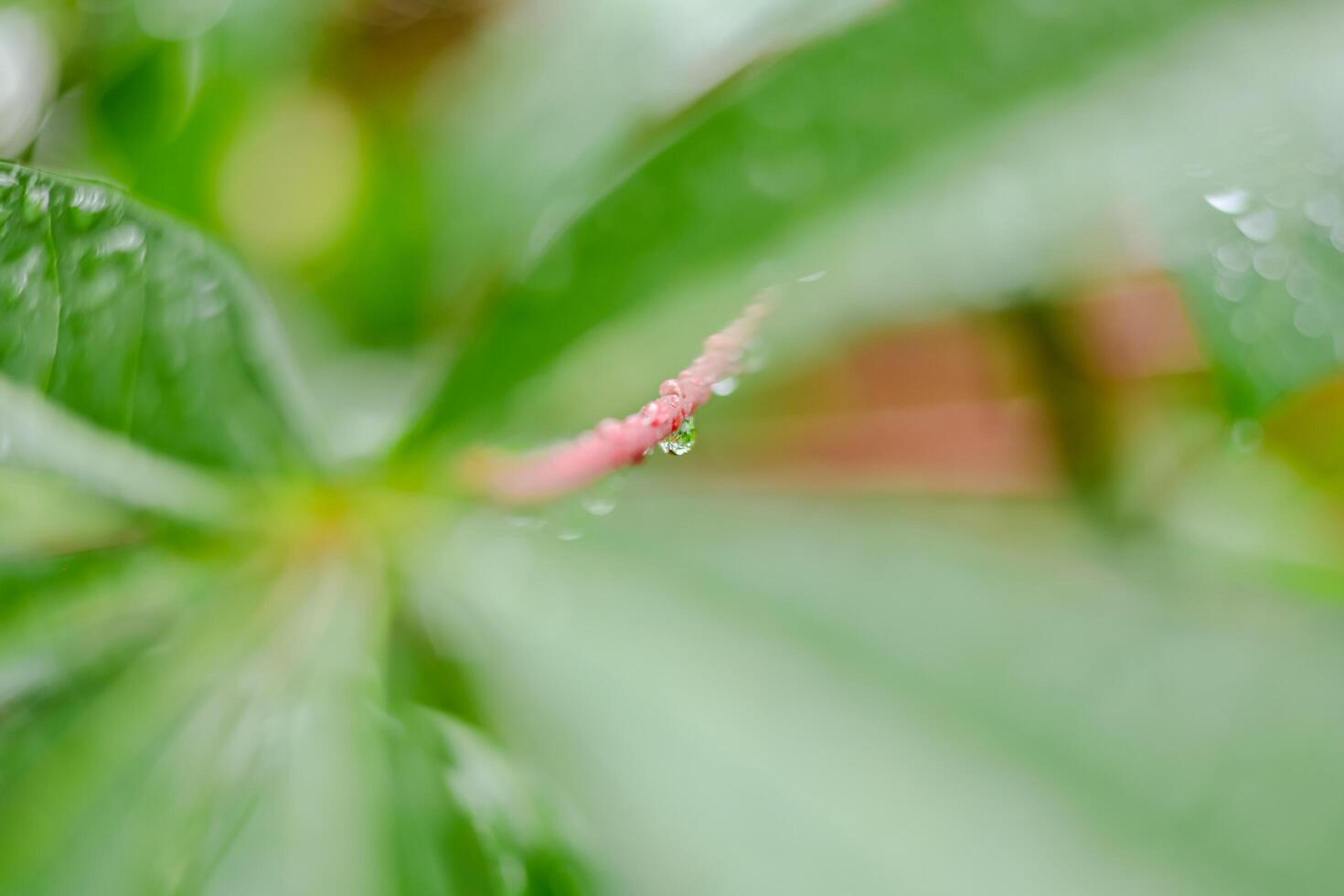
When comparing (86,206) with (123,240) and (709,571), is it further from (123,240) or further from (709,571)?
(709,571)

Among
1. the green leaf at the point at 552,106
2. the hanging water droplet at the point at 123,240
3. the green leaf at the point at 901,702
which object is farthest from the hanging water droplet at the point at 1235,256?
the hanging water droplet at the point at 123,240

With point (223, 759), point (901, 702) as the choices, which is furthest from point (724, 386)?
point (223, 759)

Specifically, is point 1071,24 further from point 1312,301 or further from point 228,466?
point 228,466

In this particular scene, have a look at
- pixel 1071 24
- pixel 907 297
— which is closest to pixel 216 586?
pixel 907 297

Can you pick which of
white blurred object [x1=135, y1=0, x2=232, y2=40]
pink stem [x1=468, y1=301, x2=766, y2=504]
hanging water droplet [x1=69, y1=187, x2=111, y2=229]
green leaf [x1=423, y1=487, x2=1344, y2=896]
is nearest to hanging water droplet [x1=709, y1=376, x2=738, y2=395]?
pink stem [x1=468, y1=301, x2=766, y2=504]

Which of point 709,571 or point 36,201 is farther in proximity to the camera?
point 709,571

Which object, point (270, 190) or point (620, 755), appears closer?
point (620, 755)

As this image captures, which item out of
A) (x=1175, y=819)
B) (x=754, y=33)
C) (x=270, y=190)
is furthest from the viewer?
(x=270, y=190)

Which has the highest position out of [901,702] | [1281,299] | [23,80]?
[23,80]
